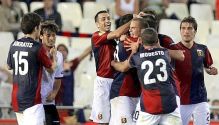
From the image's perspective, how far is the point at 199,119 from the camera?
1180 centimetres

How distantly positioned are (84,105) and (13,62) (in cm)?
478

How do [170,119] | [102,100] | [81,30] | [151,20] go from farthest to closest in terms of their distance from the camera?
[81,30] < [102,100] < [151,20] < [170,119]

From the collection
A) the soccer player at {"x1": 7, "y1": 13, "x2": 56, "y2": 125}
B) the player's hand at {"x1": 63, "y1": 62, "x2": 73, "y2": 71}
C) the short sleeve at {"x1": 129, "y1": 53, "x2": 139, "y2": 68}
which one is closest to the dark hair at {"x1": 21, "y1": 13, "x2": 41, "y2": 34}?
the soccer player at {"x1": 7, "y1": 13, "x2": 56, "y2": 125}

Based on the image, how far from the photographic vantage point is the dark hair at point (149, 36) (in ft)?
32.8

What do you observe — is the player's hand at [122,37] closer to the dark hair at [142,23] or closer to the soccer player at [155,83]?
the dark hair at [142,23]

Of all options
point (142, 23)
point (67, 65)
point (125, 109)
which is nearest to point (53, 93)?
point (125, 109)

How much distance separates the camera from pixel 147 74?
10.1 metres

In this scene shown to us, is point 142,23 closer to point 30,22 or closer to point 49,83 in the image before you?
point 30,22

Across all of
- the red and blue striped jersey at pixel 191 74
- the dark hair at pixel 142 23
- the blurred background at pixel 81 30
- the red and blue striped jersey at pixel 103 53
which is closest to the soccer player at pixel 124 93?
the red and blue striped jersey at pixel 103 53

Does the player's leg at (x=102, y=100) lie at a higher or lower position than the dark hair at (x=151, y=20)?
lower

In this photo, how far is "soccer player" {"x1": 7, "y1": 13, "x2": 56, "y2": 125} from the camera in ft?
34.4

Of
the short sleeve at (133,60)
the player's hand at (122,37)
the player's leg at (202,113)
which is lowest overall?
the player's leg at (202,113)

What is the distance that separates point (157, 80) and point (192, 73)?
169 cm

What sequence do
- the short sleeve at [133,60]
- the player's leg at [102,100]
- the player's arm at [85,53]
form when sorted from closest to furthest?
the short sleeve at [133,60], the player's leg at [102,100], the player's arm at [85,53]
